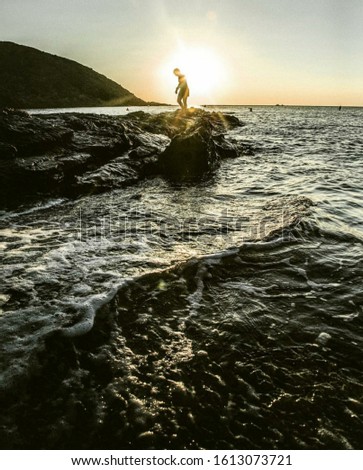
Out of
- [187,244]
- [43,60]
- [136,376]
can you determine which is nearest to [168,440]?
[136,376]

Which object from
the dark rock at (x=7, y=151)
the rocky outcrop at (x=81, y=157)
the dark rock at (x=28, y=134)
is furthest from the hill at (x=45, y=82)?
the dark rock at (x=7, y=151)

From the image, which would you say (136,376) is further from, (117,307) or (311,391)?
(311,391)

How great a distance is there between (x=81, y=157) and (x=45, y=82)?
5367 inches

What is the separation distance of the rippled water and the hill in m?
114

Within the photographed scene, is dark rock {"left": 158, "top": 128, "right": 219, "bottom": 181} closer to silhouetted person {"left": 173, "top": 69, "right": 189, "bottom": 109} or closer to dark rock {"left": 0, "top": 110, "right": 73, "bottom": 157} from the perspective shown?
dark rock {"left": 0, "top": 110, "right": 73, "bottom": 157}

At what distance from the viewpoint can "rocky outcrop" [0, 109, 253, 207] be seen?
7.32m

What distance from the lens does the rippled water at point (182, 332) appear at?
2.09 meters

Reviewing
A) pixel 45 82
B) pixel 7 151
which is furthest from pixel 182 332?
pixel 45 82

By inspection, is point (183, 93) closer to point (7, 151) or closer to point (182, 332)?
point (7, 151)

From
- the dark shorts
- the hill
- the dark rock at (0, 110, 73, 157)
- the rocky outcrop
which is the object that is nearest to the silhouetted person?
the dark shorts

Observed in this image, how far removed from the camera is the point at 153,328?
2.98m

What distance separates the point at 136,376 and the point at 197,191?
6.33 metres

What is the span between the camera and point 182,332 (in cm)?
293
